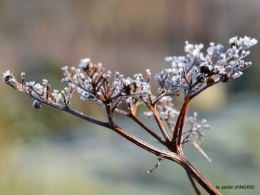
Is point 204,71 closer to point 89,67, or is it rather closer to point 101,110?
point 89,67

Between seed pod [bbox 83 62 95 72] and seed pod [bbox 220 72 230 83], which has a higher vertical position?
seed pod [bbox 83 62 95 72]

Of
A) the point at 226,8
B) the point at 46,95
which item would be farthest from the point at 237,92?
the point at 46,95

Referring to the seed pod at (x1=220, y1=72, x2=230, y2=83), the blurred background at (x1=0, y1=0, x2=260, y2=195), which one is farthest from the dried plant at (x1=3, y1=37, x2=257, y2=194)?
the blurred background at (x1=0, y1=0, x2=260, y2=195)

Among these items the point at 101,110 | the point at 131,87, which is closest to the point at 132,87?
the point at 131,87

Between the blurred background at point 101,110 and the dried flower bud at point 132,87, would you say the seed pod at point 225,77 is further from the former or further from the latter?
the blurred background at point 101,110

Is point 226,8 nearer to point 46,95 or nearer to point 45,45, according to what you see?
point 45,45

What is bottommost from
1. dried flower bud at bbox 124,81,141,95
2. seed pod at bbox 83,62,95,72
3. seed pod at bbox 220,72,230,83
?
dried flower bud at bbox 124,81,141,95

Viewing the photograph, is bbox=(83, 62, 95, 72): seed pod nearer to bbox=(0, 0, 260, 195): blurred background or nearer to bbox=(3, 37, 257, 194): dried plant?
bbox=(3, 37, 257, 194): dried plant

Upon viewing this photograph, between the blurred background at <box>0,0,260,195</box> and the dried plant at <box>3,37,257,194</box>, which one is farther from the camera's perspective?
the blurred background at <box>0,0,260,195</box>
